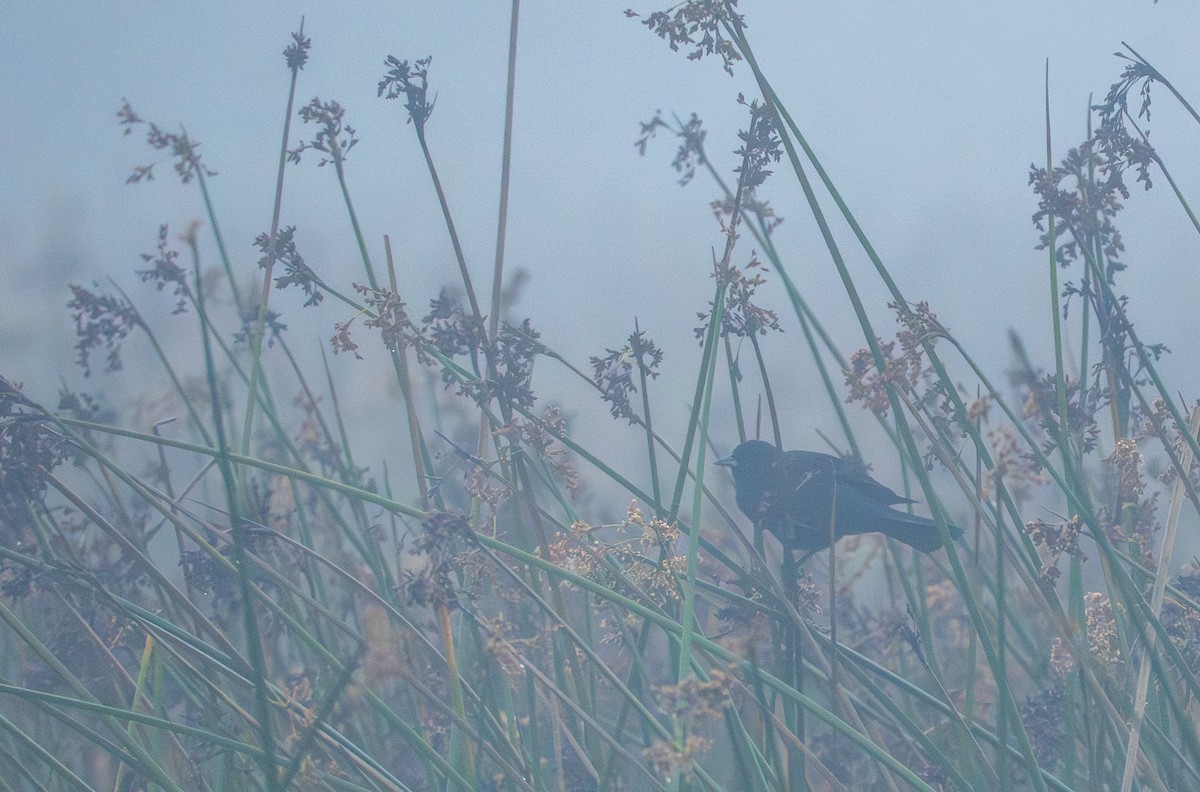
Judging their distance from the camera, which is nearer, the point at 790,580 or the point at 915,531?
the point at 790,580

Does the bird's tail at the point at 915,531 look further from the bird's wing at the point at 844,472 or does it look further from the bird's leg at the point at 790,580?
the bird's leg at the point at 790,580

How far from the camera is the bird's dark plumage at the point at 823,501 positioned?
1.66m

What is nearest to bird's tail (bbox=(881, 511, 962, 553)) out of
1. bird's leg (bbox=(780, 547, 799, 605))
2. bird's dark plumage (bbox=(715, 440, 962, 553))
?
bird's dark plumage (bbox=(715, 440, 962, 553))

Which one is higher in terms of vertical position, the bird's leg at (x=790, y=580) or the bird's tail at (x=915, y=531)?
the bird's tail at (x=915, y=531)

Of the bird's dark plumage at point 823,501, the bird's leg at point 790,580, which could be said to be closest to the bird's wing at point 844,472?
the bird's dark plumage at point 823,501

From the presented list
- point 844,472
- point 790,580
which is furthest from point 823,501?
point 790,580

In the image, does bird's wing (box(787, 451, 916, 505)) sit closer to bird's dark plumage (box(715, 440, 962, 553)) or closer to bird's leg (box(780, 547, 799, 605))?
bird's dark plumage (box(715, 440, 962, 553))

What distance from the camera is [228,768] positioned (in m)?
1.43

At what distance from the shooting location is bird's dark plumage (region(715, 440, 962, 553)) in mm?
1661

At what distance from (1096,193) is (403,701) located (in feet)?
6.78

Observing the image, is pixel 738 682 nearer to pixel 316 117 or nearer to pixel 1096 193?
pixel 1096 193

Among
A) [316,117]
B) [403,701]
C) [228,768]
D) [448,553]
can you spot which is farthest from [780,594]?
[403,701]

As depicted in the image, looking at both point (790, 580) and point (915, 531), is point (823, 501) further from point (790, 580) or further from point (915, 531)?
point (790, 580)

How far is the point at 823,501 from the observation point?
1740 millimetres
